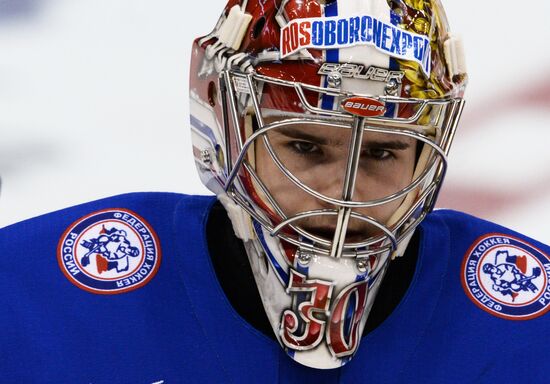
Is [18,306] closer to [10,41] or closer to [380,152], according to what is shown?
[380,152]

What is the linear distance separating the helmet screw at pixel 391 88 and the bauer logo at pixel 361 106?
1.5 inches

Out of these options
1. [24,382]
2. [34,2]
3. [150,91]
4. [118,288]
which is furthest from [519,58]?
[24,382]

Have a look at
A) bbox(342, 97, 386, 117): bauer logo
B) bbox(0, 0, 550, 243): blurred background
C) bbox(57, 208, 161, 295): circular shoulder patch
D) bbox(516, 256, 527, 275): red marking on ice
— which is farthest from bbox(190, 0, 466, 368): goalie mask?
bbox(0, 0, 550, 243): blurred background

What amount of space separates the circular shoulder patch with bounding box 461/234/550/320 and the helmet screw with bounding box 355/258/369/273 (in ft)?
0.99

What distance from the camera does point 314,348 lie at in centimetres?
195

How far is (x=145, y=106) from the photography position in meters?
2.77

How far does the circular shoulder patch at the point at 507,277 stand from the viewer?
7.18ft

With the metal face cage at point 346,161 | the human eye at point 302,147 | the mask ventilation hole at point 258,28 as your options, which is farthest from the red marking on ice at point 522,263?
the mask ventilation hole at point 258,28

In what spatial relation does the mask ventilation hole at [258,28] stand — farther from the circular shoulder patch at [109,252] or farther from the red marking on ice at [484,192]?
the red marking on ice at [484,192]

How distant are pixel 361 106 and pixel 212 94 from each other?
1.07 feet

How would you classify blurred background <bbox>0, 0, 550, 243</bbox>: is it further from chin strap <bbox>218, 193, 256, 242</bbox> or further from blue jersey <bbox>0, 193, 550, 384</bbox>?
chin strap <bbox>218, 193, 256, 242</bbox>

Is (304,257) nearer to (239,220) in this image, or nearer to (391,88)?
(239,220)

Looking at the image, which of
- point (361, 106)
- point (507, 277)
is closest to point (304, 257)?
point (361, 106)

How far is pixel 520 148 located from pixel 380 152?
0.97 metres
